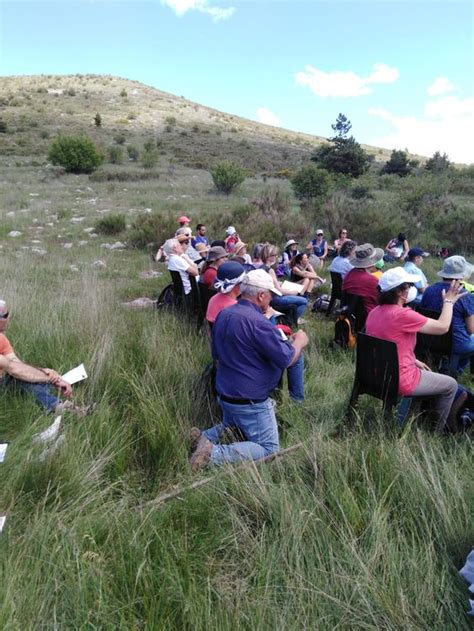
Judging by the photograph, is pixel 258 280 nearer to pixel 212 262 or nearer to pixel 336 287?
pixel 212 262

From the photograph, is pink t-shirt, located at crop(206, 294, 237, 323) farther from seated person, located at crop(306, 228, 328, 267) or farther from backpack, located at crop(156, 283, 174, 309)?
seated person, located at crop(306, 228, 328, 267)

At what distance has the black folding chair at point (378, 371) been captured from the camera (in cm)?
339

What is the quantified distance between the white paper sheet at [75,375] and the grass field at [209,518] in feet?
0.36

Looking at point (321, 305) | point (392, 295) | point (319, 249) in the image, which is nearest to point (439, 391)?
point (392, 295)

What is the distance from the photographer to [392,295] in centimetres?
365

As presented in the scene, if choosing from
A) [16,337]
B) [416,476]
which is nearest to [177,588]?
[416,476]

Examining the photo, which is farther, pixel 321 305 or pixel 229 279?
pixel 321 305

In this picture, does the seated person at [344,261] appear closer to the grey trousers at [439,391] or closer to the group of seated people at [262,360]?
the group of seated people at [262,360]

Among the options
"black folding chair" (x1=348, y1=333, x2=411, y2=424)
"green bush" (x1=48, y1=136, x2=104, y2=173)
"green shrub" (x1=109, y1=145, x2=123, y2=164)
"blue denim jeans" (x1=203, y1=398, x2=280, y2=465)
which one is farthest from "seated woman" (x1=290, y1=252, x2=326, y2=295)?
"green shrub" (x1=109, y1=145, x2=123, y2=164)

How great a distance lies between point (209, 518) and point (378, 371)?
1702 mm

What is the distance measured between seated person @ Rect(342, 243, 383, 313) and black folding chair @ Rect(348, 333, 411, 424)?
2.28 m

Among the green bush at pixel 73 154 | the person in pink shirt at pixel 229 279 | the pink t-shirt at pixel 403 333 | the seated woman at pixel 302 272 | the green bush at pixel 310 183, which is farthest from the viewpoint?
the green bush at pixel 73 154

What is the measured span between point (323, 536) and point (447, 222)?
14.1 meters

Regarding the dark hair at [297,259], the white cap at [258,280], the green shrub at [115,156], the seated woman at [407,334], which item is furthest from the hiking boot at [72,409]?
the green shrub at [115,156]
